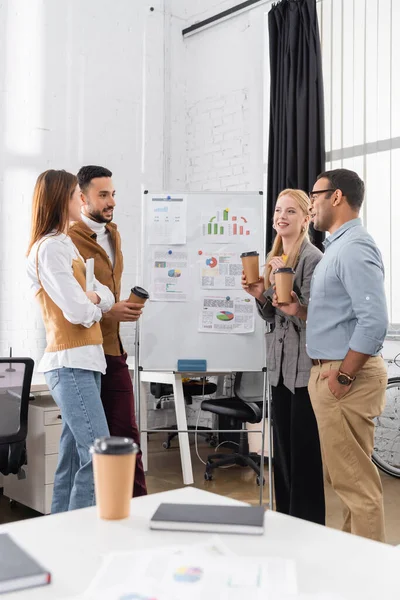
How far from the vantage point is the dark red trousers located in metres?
2.77

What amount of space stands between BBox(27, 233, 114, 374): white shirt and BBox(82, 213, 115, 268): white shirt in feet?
1.20

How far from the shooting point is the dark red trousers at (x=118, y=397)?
2768 millimetres

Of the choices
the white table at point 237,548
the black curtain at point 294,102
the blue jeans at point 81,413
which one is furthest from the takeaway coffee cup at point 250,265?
the black curtain at point 294,102

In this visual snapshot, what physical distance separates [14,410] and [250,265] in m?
1.26

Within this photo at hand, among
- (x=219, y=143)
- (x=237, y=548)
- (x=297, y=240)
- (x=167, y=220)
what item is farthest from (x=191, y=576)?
(x=219, y=143)

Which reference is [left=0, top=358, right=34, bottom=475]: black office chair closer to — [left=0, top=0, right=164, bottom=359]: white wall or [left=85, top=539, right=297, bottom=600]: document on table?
[left=0, top=0, right=164, bottom=359]: white wall

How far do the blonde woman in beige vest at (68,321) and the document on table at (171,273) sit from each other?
1001mm

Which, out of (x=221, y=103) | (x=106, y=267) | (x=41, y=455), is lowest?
(x=41, y=455)

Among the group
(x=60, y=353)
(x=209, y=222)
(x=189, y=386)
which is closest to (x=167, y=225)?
(x=209, y=222)

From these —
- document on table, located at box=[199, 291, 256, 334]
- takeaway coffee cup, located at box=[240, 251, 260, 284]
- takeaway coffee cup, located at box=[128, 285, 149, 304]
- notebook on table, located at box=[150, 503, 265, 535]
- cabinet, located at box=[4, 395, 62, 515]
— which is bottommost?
cabinet, located at box=[4, 395, 62, 515]

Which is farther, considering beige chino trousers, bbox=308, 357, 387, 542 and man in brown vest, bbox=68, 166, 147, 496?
man in brown vest, bbox=68, 166, 147, 496

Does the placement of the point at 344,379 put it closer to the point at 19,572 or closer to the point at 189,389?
the point at 19,572

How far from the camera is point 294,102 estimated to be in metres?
4.77

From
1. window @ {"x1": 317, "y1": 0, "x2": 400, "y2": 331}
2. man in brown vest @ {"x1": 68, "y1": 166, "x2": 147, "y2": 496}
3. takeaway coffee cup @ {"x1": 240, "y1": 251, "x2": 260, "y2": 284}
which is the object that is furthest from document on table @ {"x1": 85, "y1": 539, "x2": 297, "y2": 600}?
window @ {"x1": 317, "y1": 0, "x2": 400, "y2": 331}
